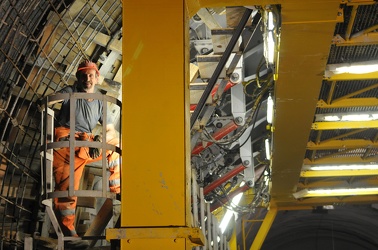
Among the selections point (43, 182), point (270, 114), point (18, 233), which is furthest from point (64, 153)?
point (270, 114)

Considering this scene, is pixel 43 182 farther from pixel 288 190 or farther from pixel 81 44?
pixel 288 190

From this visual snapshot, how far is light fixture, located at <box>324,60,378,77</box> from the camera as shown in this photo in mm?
8609

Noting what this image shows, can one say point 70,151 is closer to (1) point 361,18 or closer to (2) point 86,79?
(2) point 86,79

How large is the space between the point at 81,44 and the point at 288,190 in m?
7.05

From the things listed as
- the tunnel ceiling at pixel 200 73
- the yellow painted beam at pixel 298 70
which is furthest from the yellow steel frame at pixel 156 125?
the tunnel ceiling at pixel 200 73

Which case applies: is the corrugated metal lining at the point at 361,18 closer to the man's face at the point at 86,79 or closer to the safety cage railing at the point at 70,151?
the man's face at the point at 86,79

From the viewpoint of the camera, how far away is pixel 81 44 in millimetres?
8859

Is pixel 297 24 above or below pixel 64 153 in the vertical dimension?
above

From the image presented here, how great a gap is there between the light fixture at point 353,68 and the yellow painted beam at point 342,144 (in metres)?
3.35

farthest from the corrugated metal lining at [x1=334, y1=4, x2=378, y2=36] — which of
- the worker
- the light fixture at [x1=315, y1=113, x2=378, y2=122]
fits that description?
the worker

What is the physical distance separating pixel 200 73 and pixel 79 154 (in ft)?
8.47

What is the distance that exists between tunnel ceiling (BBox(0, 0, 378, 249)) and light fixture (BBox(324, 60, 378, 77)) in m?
0.03

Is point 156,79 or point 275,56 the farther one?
point 275,56

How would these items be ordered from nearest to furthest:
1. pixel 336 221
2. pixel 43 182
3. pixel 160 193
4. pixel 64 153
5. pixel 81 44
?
1. pixel 160 193
2. pixel 43 182
3. pixel 64 153
4. pixel 81 44
5. pixel 336 221
